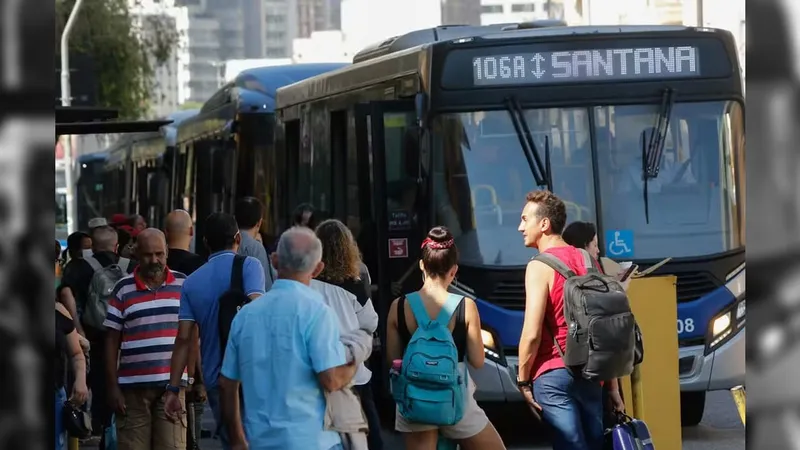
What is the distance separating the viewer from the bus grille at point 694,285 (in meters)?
11.8

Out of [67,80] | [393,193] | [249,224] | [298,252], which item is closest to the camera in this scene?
[298,252]

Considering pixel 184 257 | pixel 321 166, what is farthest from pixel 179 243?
pixel 321 166

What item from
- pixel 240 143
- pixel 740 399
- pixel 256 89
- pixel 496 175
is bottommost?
pixel 740 399

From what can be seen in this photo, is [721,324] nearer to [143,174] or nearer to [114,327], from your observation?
[114,327]

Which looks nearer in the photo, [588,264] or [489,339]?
[588,264]

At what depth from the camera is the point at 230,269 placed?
7.96 m

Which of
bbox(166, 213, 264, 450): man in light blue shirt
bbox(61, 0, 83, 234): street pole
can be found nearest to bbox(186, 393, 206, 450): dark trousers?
bbox(166, 213, 264, 450): man in light blue shirt

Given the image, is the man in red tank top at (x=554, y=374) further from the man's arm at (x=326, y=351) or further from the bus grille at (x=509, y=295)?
the bus grille at (x=509, y=295)

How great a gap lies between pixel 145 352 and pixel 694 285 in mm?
4798

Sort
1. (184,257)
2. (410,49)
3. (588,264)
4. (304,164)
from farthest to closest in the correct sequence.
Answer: (304,164) < (410,49) < (184,257) < (588,264)

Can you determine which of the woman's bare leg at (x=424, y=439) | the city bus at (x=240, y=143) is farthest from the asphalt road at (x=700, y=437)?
the city bus at (x=240, y=143)

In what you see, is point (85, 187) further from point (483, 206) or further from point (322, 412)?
point (322, 412)

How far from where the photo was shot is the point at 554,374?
7414 millimetres

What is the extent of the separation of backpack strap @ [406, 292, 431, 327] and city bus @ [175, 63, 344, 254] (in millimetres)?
10899
